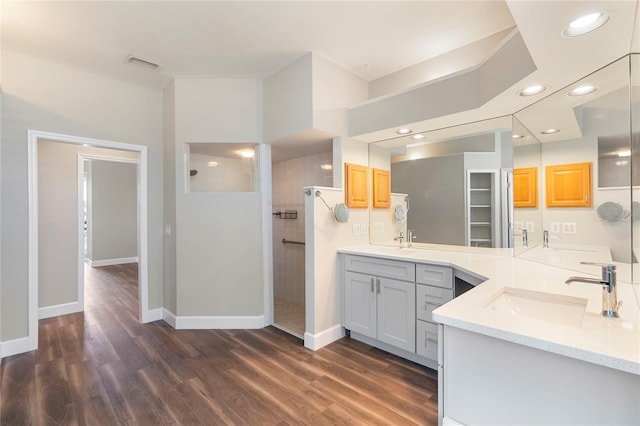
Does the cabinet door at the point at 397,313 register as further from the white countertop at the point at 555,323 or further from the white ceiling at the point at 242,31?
the white ceiling at the point at 242,31

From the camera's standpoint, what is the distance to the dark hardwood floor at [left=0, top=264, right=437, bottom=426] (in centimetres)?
190

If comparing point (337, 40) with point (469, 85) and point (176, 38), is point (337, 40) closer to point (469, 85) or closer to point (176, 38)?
point (469, 85)

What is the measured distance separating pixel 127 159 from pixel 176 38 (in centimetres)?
236

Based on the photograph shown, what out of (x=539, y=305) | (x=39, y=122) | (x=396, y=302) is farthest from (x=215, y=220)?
(x=539, y=305)

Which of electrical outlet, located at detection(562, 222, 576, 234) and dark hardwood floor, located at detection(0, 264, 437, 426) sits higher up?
electrical outlet, located at detection(562, 222, 576, 234)

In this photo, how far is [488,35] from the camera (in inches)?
101

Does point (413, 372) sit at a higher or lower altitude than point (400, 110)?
lower

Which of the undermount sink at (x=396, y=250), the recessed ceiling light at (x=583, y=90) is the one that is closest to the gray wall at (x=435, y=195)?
the undermount sink at (x=396, y=250)

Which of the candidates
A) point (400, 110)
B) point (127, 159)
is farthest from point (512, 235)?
point (127, 159)

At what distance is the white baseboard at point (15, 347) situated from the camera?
2664 mm

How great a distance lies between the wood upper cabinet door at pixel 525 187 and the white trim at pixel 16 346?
4573mm

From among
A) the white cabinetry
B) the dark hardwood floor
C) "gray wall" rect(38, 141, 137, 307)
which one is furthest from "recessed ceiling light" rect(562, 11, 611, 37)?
"gray wall" rect(38, 141, 137, 307)

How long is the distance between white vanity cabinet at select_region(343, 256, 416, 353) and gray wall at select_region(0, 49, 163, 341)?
7.98 ft

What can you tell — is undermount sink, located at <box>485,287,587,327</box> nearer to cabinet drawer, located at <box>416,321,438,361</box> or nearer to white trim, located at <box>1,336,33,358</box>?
cabinet drawer, located at <box>416,321,438,361</box>
